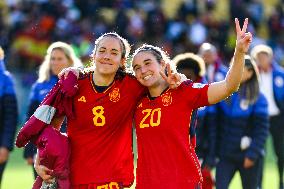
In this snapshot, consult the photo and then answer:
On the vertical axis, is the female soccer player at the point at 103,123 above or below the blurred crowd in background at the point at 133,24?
below

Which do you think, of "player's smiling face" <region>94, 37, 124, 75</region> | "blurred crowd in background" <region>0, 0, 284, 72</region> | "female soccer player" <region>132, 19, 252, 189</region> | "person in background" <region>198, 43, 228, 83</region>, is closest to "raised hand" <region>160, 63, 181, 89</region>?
"female soccer player" <region>132, 19, 252, 189</region>

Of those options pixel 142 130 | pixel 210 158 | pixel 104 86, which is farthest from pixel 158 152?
pixel 210 158

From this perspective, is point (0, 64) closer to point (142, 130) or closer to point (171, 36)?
point (142, 130)

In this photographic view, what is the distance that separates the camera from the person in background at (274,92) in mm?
14164

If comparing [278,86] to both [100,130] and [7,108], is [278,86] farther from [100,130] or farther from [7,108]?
[100,130]

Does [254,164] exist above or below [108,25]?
below

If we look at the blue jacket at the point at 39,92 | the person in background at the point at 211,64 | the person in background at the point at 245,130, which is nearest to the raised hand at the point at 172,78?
the blue jacket at the point at 39,92

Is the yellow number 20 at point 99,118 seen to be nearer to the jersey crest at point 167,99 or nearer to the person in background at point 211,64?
the jersey crest at point 167,99

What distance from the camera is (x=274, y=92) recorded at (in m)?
14.3

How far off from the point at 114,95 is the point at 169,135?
644mm

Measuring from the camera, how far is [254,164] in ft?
37.4

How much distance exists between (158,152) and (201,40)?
21038 millimetres

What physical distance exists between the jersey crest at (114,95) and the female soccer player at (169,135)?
0.29m

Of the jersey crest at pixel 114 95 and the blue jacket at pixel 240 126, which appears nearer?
the jersey crest at pixel 114 95
